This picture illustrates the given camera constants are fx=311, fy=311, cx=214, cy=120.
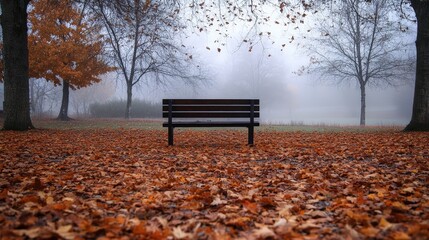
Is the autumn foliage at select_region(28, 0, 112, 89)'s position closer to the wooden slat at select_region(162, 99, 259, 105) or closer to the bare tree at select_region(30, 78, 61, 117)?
the wooden slat at select_region(162, 99, 259, 105)

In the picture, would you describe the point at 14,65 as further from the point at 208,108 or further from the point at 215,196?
the point at 215,196

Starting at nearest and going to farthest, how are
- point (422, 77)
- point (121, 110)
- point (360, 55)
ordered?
point (422, 77) → point (360, 55) → point (121, 110)

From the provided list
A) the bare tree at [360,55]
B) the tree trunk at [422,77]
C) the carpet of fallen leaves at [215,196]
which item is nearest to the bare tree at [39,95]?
the bare tree at [360,55]

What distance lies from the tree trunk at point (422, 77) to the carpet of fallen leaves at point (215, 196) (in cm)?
566

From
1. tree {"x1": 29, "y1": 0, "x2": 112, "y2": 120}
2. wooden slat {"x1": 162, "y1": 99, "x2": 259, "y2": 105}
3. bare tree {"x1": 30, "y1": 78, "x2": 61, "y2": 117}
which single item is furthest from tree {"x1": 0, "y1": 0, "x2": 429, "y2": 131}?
bare tree {"x1": 30, "y1": 78, "x2": 61, "y2": 117}

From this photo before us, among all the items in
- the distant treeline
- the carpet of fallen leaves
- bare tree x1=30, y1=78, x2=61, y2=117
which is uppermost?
bare tree x1=30, y1=78, x2=61, y2=117

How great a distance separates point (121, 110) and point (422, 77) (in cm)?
2692

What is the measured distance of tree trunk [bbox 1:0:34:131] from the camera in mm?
9930

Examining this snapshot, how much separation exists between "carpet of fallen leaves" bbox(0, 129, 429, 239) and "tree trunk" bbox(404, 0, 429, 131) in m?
5.66

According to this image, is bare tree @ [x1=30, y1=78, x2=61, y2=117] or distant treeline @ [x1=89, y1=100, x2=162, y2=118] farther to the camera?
bare tree @ [x1=30, y1=78, x2=61, y2=117]

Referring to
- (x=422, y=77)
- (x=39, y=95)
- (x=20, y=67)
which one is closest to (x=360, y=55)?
(x=422, y=77)

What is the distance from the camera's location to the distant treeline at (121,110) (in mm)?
31625

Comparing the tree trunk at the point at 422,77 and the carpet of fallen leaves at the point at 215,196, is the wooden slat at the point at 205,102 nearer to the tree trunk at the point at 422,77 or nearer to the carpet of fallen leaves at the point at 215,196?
the carpet of fallen leaves at the point at 215,196

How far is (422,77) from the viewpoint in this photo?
10.4 m
